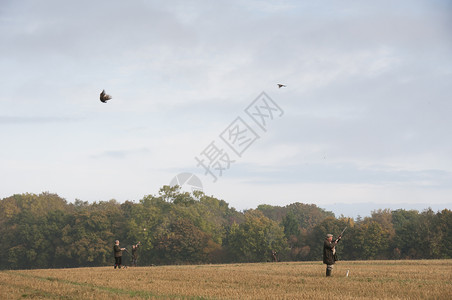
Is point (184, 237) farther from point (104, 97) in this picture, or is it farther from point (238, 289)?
point (238, 289)

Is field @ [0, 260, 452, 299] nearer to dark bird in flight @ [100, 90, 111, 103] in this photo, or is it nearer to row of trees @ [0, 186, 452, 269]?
dark bird in flight @ [100, 90, 111, 103]

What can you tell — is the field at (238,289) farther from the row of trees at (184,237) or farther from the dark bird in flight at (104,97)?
the row of trees at (184,237)

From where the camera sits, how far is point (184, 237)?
3250 inches

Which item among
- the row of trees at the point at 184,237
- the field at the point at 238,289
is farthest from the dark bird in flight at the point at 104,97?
the row of trees at the point at 184,237

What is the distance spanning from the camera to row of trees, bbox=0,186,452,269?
78300mm

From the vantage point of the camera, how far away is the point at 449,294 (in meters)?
17.3

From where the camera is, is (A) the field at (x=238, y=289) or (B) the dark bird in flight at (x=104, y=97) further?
(B) the dark bird in flight at (x=104, y=97)

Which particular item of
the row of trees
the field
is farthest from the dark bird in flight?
the row of trees

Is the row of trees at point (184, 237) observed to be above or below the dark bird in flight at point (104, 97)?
below

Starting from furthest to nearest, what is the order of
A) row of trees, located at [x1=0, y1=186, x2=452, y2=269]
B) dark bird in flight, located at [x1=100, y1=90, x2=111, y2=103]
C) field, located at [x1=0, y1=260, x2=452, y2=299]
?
row of trees, located at [x1=0, y1=186, x2=452, y2=269]
dark bird in flight, located at [x1=100, y1=90, x2=111, y2=103]
field, located at [x1=0, y1=260, x2=452, y2=299]

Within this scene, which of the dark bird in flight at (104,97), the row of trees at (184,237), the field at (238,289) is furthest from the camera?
the row of trees at (184,237)

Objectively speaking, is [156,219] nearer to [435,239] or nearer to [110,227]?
[110,227]

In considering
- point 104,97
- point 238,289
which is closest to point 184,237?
point 104,97

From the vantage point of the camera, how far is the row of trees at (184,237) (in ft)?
257
